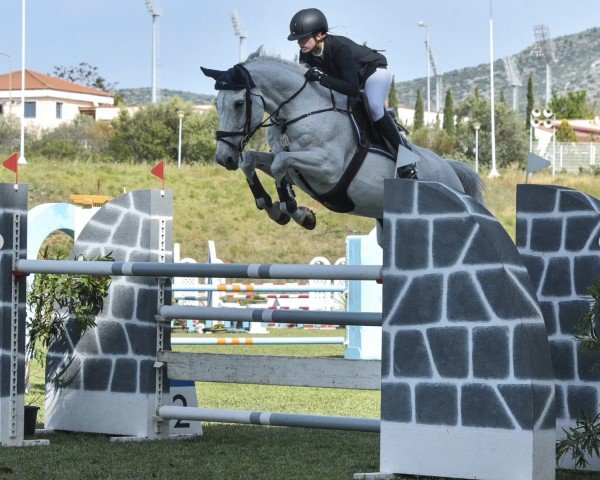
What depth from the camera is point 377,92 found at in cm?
550

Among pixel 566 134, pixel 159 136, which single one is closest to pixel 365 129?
pixel 159 136

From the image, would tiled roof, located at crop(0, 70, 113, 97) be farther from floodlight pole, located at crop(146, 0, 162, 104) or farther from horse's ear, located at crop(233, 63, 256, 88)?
horse's ear, located at crop(233, 63, 256, 88)

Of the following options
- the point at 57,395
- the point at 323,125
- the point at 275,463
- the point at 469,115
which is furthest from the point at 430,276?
the point at 469,115

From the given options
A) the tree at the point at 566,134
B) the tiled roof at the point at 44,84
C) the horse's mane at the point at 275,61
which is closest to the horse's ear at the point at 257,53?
the horse's mane at the point at 275,61

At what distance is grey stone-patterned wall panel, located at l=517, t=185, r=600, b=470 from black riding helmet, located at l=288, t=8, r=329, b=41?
4.57ft

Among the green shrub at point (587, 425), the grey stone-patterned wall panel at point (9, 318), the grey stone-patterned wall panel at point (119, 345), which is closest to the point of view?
the green shrub at point (587, 425)

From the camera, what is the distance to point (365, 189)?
17.7 ft

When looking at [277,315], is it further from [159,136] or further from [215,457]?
[159,136]

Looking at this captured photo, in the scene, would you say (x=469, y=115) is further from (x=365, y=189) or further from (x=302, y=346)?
(x=365, y=189)

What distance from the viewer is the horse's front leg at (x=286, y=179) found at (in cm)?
520

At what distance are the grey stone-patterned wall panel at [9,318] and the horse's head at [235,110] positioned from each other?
0.99 meters

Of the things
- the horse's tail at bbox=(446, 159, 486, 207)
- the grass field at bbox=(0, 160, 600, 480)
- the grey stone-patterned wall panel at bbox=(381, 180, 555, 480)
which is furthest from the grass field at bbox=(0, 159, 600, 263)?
the grey stone-patterned wall panel at bbox=(381, 180, 555, 480)

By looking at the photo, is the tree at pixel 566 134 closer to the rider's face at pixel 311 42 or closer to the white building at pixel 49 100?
the white building at pixel 49 100

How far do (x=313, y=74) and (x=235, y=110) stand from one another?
44 cm
